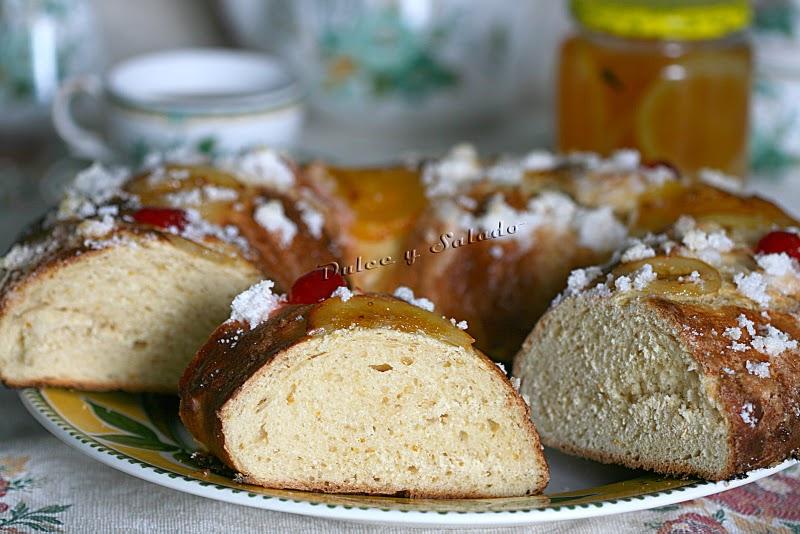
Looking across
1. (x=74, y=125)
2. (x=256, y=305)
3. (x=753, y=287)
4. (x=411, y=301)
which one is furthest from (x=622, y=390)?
(x=74, y=125)

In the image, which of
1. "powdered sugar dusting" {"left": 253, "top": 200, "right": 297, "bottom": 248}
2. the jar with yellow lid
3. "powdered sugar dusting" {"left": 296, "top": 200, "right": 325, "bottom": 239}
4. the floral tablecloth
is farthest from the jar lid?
the floral tablecloth

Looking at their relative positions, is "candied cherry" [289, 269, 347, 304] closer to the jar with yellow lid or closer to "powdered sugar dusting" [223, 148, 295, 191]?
"powdered sugar dusting" [223, 148, 295, 191]

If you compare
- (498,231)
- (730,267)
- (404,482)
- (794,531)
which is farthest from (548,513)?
(498,231)

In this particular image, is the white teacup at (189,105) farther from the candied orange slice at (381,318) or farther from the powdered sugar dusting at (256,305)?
the candied orange slice at (381,318)

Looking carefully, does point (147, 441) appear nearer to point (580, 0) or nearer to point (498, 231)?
point (498, 231)

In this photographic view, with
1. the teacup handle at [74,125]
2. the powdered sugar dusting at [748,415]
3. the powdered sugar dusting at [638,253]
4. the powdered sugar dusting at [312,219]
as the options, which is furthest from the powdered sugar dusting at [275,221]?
the teacup handle at [74,125]
